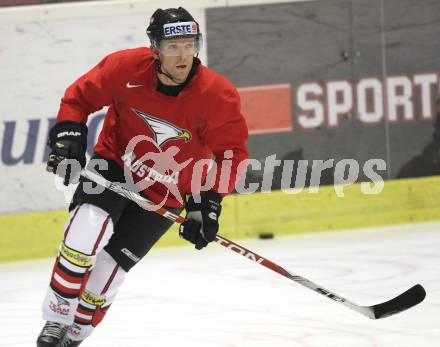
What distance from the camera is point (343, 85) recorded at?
6.87 meters

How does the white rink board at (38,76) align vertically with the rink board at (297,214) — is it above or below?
above

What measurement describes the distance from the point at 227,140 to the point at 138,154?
32 cm

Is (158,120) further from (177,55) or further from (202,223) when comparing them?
(202,223)

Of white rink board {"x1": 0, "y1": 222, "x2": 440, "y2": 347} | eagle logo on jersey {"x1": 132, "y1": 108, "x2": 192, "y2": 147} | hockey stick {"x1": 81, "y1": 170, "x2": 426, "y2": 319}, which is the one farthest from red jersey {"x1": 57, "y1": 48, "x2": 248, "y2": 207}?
white rink board {"x1": 0, "y1": 222, "x2": 440, "y2": 347}

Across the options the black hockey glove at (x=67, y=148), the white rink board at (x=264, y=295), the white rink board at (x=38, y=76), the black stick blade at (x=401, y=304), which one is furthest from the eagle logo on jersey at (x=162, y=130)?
the white rink board at (x=38, y=76)

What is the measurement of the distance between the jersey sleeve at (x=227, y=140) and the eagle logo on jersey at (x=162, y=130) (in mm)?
88

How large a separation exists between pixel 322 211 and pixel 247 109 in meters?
0.73

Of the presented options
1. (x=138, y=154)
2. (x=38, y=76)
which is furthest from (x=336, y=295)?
(x=38, y=76)

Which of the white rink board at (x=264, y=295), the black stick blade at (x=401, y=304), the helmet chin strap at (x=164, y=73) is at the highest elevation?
the helmet chin strap at (x=164, y=73)

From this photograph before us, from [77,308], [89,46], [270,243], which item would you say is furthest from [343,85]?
[77,308]

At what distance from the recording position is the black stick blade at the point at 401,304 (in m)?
4.28

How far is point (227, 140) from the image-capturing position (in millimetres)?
3920

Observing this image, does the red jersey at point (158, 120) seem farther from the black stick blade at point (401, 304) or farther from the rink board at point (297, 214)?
the rink board at point (297, 214)

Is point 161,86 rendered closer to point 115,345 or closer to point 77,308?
point 77,308
